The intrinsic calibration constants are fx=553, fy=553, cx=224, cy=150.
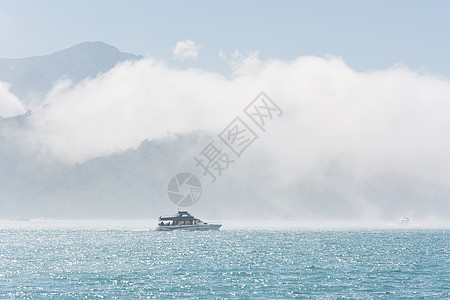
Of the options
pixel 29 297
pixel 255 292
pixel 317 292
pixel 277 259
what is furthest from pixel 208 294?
pixel 277 259

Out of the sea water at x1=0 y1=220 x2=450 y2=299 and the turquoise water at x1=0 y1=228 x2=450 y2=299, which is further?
the turquoise water at x1=0 y1=228 x2=450 y2=299

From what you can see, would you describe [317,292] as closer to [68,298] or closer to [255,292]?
[255,292]

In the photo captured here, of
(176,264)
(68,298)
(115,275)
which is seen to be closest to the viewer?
(68,298)

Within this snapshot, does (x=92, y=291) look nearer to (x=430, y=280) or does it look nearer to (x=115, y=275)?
Result: (x=115, y=275)

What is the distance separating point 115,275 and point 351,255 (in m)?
64.3

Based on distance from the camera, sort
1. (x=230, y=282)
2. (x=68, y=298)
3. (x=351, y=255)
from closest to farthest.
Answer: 1. (x=68, y=298)
2. (x=230, y=282)
3. (x=351, y=255)

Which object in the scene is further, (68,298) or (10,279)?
(10,279)

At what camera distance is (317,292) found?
77312 mm

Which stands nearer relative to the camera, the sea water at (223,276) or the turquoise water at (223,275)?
the sea water at (223,276)

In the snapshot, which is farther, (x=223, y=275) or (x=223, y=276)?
(x=223, y=275)

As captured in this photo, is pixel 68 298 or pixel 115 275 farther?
pixel 115 275

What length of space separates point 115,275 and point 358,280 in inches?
1596

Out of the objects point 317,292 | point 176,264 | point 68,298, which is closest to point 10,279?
point 68,298

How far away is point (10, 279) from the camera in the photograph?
90.6m
